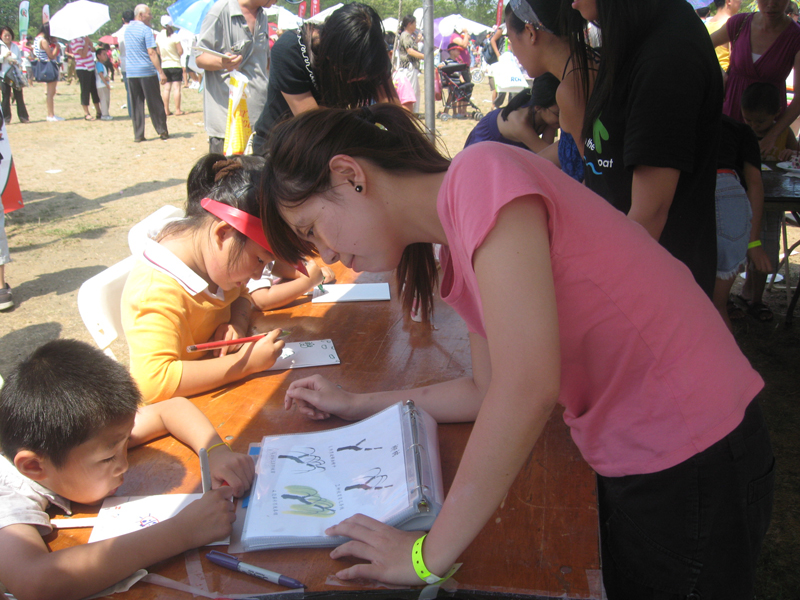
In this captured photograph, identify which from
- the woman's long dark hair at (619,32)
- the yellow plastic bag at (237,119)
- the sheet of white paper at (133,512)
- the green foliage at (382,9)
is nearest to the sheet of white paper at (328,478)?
the sheet of white paper at (133,512)

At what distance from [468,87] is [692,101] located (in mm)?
9937

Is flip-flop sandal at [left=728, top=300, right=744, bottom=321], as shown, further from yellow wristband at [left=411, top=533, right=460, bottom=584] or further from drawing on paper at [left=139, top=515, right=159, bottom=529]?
drawing on paper at [left=139, top=515, right=159, bottom=529]

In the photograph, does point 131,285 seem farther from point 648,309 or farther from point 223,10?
point 223,10

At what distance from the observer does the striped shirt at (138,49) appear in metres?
8.19

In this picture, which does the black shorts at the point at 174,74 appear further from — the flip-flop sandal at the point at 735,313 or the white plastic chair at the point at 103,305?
the white plastic chair at the point at 103,305

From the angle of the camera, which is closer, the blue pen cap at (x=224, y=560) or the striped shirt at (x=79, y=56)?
the blue pen cap at (x=224, y=560)

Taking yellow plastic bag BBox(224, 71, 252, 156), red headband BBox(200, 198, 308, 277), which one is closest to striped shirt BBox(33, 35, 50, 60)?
yellow plastic bag BBox(224, 71, 252, 156)

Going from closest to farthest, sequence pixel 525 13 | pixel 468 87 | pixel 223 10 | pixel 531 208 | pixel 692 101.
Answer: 1. pixel 531 208
2. pixel 692 101
3. pixel 525 13
4. pixel 223 10
5. pixel 468 87

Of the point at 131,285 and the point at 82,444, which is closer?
the point at 82,444

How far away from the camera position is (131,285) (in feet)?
4.96

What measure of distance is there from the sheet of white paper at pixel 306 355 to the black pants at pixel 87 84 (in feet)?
35.2

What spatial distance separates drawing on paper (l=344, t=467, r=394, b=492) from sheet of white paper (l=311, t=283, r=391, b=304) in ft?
3.02

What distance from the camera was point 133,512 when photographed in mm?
1026

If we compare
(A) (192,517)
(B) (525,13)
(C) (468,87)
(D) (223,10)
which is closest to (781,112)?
(B) (525,13)
